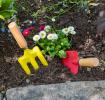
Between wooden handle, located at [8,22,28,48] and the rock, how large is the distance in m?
0.31

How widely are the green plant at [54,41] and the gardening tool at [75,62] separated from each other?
0.20 feet

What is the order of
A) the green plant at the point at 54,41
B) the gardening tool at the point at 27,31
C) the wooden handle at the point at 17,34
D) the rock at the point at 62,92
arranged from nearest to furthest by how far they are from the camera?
the rock at the point at 62,92, the wooden handle at the point at 17,34, the green plant at the point at 54,41, the gardening tool at the point at 27,31

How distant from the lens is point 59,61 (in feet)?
9.08

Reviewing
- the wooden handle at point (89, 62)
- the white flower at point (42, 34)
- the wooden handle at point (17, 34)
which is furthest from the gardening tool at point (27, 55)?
the wooden handle at point (89, 62)

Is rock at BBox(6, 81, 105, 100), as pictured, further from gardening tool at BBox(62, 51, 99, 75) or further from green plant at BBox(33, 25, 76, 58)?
green plant at BBox(33, 25, 76, 58)

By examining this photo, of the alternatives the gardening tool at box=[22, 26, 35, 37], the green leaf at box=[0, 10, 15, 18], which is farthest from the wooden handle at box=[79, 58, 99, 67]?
the green leaf at box=[0, 10, 15, 18]

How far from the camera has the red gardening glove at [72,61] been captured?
271 centimetres

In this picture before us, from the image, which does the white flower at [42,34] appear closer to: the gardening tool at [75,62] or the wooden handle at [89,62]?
the gardening tool at [75,62]

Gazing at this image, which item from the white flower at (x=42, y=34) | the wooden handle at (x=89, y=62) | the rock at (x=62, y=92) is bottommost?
the rock at (x=62, y=92)

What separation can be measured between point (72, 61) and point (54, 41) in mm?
194

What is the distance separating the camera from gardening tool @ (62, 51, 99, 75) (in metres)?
2.69

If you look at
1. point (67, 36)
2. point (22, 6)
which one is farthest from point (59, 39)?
point (22, 6)

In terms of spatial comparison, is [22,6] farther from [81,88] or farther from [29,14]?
[81,88]

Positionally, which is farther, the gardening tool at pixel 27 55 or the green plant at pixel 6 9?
the green plant at pixel 6 9
